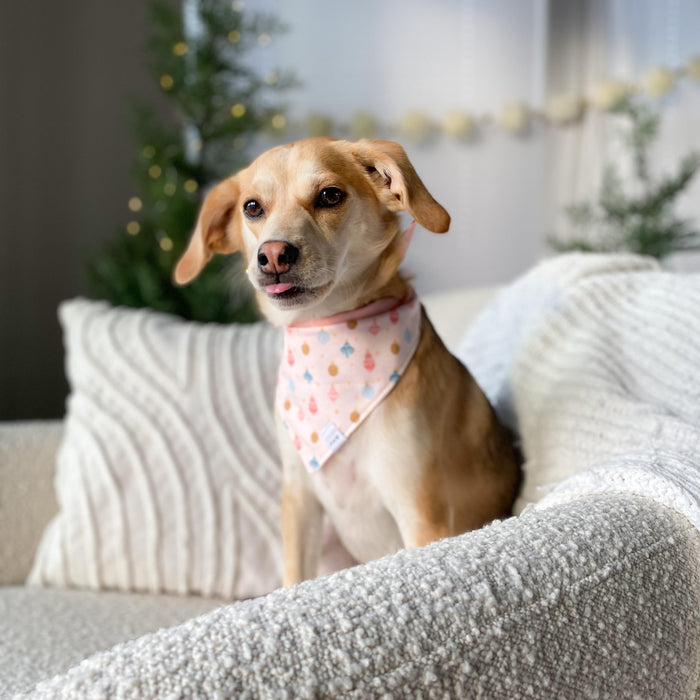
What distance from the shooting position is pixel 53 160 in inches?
104

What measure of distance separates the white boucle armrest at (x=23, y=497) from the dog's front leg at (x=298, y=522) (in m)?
0.61

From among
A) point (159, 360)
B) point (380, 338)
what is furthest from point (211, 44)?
point (380, 338)

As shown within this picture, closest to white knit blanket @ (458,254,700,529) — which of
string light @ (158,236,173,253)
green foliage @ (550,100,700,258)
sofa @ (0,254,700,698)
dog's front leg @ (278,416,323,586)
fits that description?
sofa @ (0,254,700,698)

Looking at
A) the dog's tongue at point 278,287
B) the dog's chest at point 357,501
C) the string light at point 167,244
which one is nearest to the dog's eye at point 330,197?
the dog's tongue at point 278,287

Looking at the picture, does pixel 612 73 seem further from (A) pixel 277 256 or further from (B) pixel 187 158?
(A) pixel 277 256

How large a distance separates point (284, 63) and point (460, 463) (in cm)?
271

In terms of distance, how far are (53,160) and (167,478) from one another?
1.73 m

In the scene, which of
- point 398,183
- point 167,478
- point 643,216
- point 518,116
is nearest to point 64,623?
point 167,478

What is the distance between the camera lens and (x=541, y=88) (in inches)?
131

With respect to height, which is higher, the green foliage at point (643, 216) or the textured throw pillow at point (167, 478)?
the green foliage at point (643, 216)

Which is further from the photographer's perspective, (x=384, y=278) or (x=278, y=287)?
(x=384, y=278)

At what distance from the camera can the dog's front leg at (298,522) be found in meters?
0.97

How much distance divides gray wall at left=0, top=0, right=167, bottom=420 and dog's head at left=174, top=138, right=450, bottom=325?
1.86 m

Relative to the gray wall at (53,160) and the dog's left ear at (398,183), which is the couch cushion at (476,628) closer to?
the dog's left ear at (398,183)
